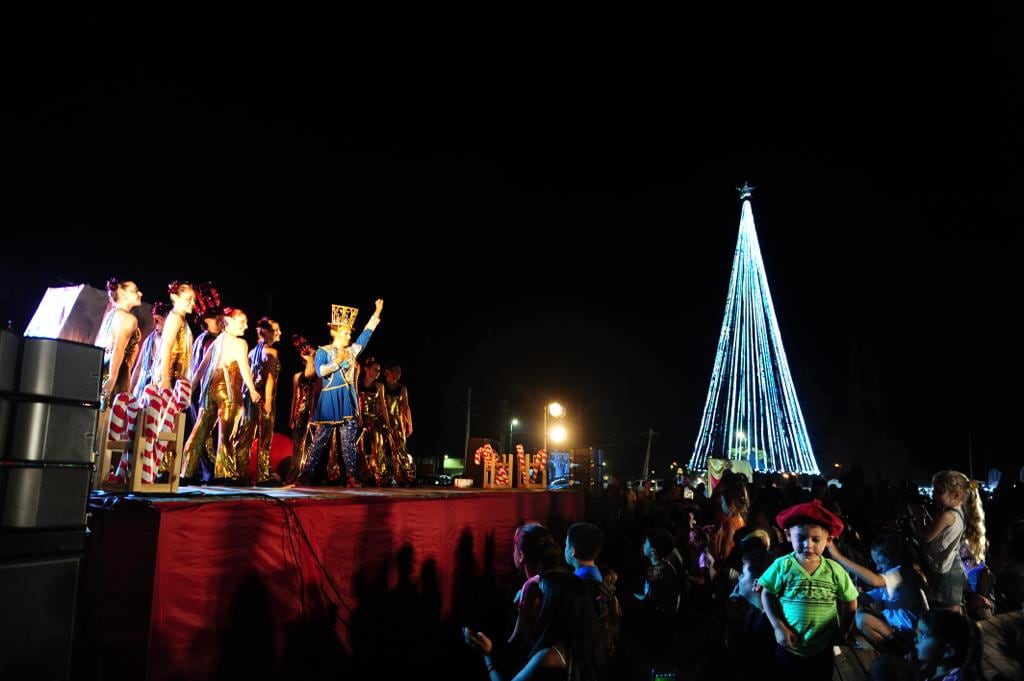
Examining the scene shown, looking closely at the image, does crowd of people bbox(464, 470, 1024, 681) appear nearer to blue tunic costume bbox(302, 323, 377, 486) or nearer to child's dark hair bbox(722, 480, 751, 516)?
child's dark hair bbox(722, 480, 751, 516)

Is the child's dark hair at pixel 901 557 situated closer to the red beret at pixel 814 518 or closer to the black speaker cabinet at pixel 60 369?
the red beret at pixel 814 518

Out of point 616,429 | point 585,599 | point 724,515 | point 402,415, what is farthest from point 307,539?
point 616,429

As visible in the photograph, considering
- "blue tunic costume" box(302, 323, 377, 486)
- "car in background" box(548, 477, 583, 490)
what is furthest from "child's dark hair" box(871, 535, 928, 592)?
"car in background" box(548, 477, 583, 490)

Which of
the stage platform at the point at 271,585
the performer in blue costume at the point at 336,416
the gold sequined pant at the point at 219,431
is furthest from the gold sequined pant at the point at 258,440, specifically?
the stage platform at the point at 271,585

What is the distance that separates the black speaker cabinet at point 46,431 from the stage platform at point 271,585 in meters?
1.24

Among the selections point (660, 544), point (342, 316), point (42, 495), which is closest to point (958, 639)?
point (660, 544)

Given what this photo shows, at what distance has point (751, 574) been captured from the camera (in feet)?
14.2

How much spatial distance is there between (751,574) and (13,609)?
414 cm

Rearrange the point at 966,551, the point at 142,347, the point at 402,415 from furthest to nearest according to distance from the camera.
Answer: the point at 402,415 → the point at 142,347 → the point at 966,551

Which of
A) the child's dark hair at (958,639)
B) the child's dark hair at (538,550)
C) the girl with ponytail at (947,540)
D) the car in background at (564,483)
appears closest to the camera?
the child's dark hair at (958,639)

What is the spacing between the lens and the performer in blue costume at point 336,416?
→ 870 cm

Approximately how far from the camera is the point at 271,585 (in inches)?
191

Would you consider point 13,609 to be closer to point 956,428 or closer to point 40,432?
point 40,432

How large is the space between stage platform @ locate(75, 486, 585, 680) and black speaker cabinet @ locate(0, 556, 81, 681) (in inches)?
47.8
